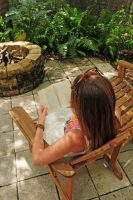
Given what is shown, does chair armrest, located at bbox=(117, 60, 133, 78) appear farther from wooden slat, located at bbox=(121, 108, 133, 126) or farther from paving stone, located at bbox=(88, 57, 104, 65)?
paving stone, located at bbox=(88, 57, 104, 65)

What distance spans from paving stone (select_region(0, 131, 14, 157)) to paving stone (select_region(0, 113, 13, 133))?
90 mm

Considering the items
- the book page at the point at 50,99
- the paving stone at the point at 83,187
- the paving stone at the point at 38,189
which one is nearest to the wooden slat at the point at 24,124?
the book page at the point at 50,99

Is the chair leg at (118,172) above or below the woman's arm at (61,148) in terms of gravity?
below

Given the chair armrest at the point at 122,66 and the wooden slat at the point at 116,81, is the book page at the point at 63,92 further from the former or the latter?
the chair armrest at the point at 122,66

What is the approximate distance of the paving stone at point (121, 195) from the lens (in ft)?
8.61

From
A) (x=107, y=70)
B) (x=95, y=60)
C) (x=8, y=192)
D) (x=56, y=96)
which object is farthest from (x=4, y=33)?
(x=8, y=192)

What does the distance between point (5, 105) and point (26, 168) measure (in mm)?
1411

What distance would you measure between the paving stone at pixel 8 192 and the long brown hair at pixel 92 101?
133 cm

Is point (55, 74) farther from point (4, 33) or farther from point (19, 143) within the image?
point (19, 143)

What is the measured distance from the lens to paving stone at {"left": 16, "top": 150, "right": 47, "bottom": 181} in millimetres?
2932

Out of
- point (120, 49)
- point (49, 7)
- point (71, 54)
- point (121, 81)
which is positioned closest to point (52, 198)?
point (121, 81)

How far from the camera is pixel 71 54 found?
5.23m

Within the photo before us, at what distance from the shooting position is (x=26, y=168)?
9.90ft

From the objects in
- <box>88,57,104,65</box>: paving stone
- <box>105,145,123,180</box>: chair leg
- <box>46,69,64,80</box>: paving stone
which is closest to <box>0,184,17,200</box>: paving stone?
<box>105,145,123,180</box>: chair leg
